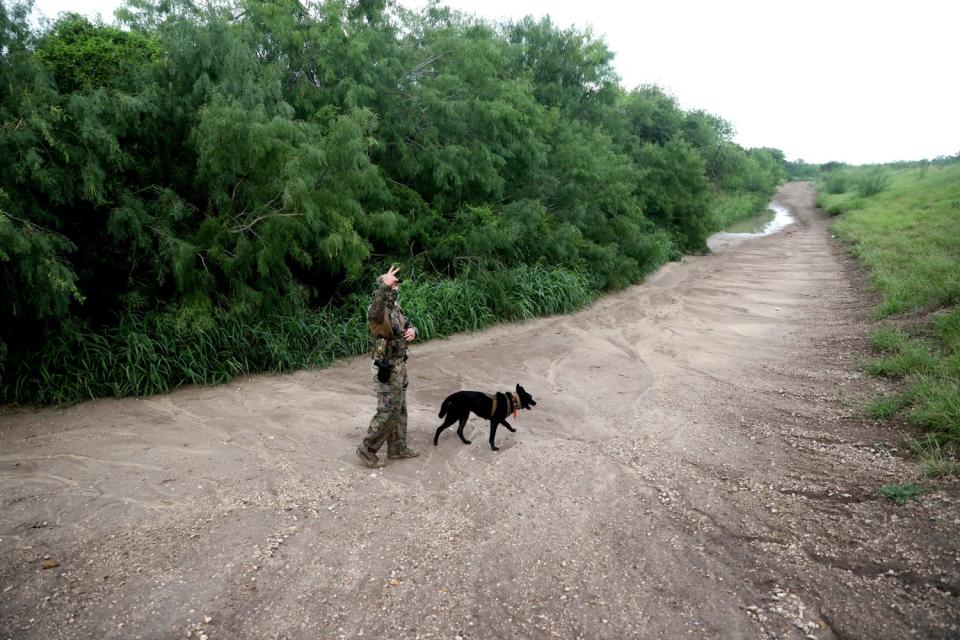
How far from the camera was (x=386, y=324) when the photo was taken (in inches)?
190

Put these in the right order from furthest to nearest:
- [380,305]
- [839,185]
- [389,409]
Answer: [839,185]
[389,409]
[380,305]

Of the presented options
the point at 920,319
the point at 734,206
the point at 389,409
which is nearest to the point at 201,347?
the point at 389,409

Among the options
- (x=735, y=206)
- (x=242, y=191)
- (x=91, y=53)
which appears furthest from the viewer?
(x=735, y=206)

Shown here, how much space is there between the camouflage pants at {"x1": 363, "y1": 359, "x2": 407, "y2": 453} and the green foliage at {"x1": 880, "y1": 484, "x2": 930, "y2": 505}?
402 cm

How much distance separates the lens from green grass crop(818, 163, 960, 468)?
552 cm

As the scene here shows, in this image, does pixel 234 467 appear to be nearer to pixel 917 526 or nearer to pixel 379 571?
pixel 379 571

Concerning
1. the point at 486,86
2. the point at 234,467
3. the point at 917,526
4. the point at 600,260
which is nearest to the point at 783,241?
the point at 600,260

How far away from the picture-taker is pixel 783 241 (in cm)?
2502

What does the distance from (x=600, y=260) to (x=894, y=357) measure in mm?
7178

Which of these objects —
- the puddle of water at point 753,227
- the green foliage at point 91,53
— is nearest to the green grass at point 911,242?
the puddle of water at point 753,227

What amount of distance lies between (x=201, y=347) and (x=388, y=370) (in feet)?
12.6

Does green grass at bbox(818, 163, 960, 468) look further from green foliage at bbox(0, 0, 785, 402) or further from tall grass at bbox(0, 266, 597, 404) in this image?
tall grass at bbox(0, 266, 597, 404)

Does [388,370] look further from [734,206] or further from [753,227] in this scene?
[734,206]

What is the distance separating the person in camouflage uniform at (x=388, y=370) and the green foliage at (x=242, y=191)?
281 centimetres
